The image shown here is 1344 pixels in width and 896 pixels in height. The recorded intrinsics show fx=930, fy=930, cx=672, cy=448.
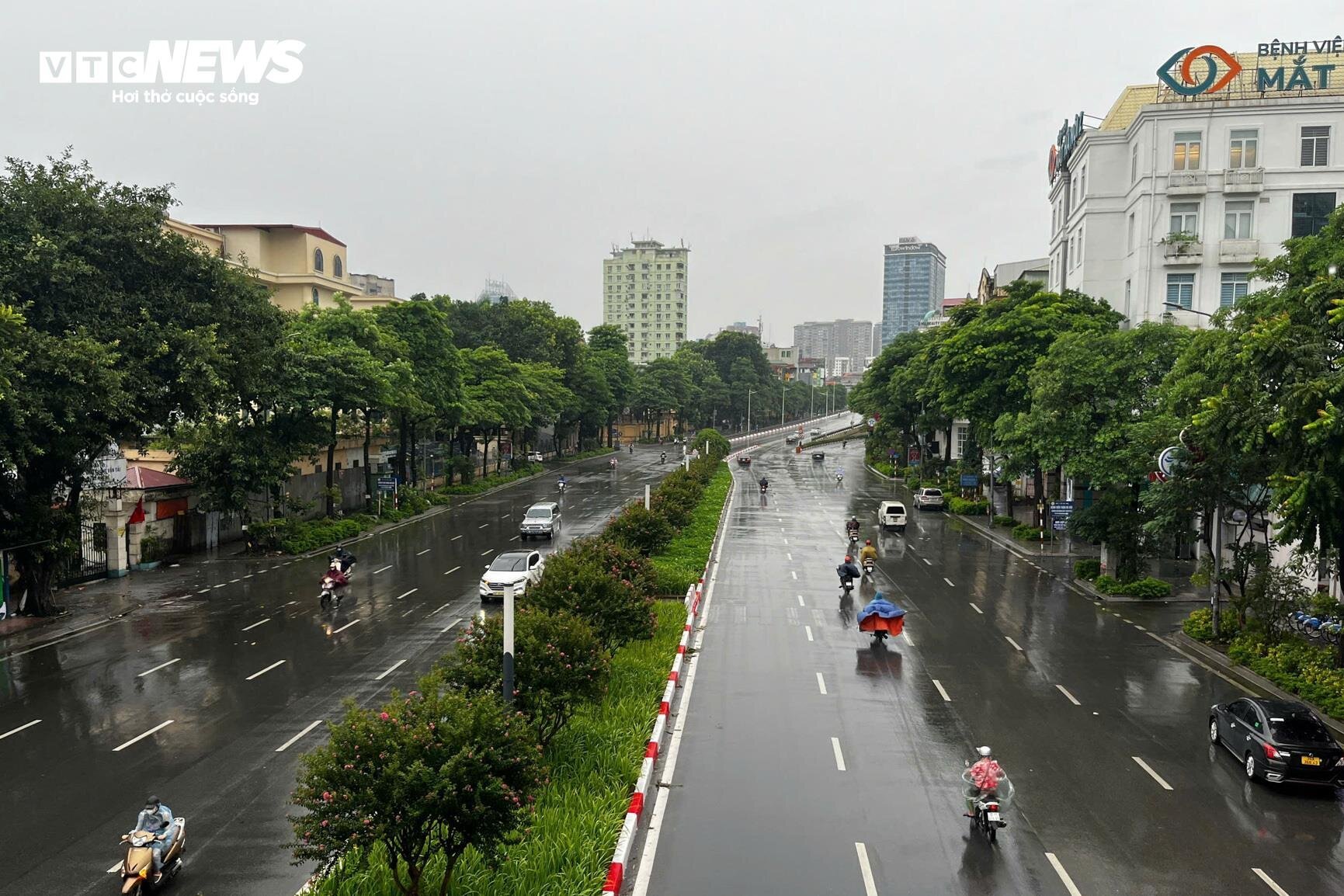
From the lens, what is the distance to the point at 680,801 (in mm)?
13492

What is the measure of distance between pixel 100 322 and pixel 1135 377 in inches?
1291

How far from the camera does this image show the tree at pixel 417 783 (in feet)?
29.1

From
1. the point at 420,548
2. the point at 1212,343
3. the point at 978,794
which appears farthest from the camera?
the point at 420,548

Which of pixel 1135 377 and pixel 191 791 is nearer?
pixel 191 791

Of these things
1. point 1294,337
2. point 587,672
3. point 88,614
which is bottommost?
point 88,614

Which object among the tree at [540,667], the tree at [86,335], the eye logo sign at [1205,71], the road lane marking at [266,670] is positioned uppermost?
the eye logo sign at [1205,71]

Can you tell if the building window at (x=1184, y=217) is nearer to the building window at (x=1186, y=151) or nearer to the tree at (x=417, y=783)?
the building window at (x=1186, y=151)

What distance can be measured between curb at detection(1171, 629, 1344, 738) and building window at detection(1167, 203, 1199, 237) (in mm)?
24898

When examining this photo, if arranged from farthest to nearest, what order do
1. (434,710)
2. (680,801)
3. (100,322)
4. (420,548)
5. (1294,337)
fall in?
(420,548)
(100,322)
(1294,337)
(680,801)
(434,710)

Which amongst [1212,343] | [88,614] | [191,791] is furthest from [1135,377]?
[88,614]

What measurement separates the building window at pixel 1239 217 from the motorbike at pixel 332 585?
133 ft

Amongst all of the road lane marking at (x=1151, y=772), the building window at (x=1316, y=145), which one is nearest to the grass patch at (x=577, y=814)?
the road lane marking at (x=1151, y=772)

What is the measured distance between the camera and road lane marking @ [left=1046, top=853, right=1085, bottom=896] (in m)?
11.0

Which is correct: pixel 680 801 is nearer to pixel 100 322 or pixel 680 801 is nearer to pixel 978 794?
pixel 978 794
